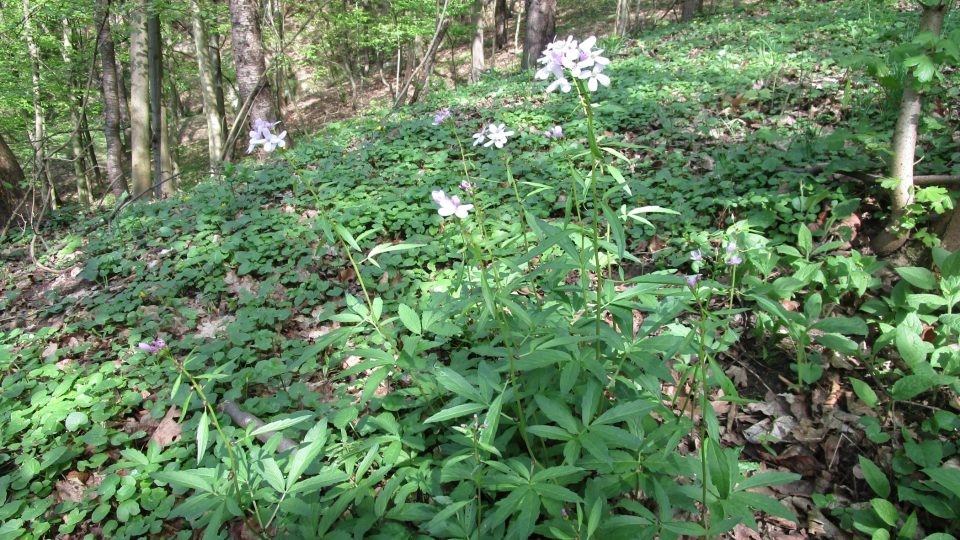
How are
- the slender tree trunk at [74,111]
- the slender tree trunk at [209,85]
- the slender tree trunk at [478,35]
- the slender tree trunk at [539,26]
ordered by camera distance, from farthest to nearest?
the slender tree trunk at [478,35] → the slender tree trunk at [74,111] → the slender tree trunk at [209,85] → the slender tree trunk at [539,26]

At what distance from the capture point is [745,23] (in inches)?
307

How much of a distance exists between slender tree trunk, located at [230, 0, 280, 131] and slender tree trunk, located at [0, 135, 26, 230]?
107 inches

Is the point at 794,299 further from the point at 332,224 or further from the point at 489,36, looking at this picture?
the point at 489,36

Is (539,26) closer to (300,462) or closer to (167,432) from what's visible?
(167,432)

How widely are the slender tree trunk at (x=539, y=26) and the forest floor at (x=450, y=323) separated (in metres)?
3.37

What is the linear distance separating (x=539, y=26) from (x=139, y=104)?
642 centimetres

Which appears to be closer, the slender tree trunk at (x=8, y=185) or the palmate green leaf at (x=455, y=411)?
the palmate green leaf at (x=455, y=411)

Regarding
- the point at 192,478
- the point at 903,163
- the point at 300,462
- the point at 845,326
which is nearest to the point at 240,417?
the point at 192,478

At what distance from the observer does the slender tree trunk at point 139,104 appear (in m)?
7.35

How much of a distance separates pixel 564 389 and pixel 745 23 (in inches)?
348

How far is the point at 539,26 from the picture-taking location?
7.68m

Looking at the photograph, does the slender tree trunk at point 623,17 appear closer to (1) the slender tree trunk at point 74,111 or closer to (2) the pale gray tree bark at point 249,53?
(2) the pale gray tree bark at point 249,53

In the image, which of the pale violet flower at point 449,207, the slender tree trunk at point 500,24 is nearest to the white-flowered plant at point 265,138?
the pale violet flower at point 449,207

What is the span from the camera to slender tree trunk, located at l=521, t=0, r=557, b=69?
754cm
